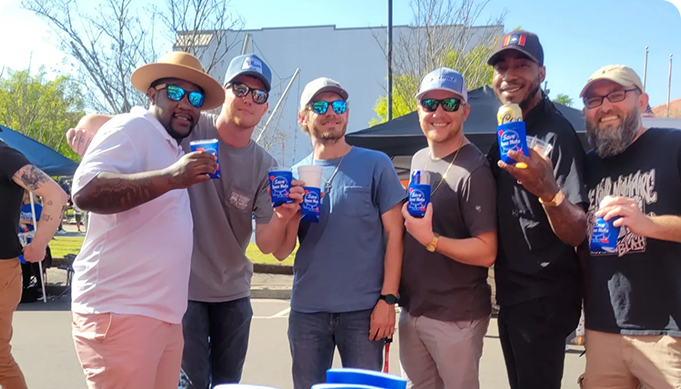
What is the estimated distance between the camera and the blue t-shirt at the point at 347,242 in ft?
8.63

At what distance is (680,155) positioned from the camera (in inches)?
91.1

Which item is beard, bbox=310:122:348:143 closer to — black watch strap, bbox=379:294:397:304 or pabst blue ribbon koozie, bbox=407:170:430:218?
pabst blue ribbon koozie, bbox=407:170:430:218

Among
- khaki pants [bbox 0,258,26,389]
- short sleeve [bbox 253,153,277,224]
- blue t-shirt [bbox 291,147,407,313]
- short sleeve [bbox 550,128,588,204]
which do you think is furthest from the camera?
khaki pants [bbox 0,258,26,389]

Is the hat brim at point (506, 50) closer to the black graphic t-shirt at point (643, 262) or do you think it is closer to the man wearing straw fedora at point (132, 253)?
the black graphic t-shirt at point (643, 262)

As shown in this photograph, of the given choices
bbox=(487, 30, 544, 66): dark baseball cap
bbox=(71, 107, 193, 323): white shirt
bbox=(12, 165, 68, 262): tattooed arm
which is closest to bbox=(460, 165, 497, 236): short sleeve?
bbox=(487, 30, 544, 66): dark baseball cap

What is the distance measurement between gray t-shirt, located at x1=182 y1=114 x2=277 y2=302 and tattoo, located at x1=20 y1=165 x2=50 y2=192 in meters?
1.42

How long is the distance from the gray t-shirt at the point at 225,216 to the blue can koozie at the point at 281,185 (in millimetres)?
511

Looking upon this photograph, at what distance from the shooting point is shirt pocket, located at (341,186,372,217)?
2.68 meters

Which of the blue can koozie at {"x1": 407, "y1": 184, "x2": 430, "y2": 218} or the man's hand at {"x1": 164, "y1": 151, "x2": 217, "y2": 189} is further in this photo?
the blue can koozie at {"x1": 407, "y1": 184, "x2": 430, "y2": 218}

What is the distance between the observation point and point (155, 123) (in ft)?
7.34

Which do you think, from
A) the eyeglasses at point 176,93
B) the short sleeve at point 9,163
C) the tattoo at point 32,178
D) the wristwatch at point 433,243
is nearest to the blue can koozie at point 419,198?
the wristwatch at point 433,243

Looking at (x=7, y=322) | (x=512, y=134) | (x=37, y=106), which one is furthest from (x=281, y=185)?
(x=37, y=106)

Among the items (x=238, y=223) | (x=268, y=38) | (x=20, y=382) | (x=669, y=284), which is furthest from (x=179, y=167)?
(x=268, y=38)

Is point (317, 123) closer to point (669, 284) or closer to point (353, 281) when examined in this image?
point (353, 281)
